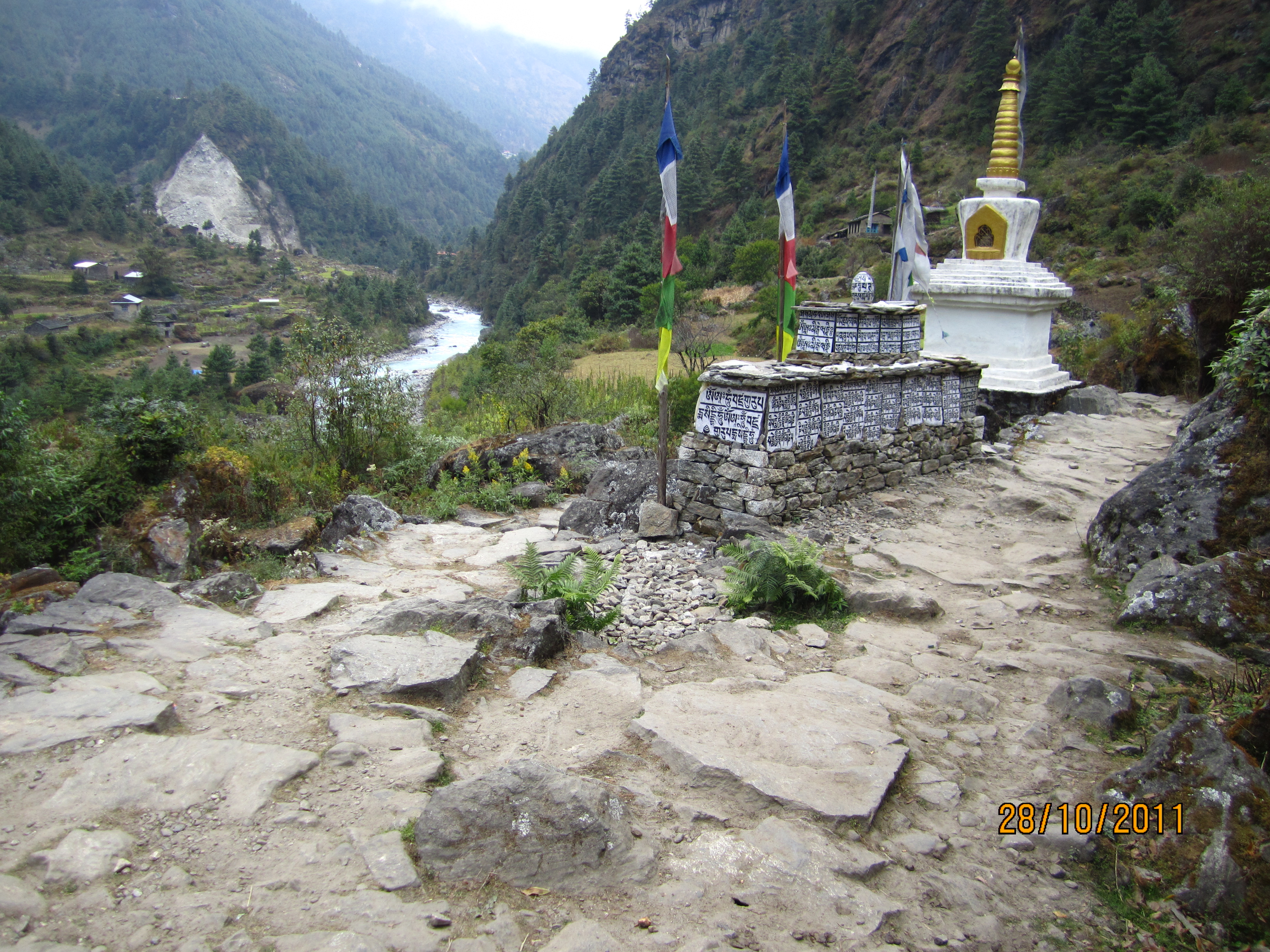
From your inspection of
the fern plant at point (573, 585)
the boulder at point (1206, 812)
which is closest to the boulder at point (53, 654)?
the fern plant at point (573, 585)

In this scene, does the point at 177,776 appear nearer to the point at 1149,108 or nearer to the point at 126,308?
the point at 1149,108

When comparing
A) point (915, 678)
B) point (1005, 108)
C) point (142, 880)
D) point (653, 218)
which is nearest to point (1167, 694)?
point (915, 678)

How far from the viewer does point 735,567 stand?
211 inches

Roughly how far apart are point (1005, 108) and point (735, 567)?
1149cm

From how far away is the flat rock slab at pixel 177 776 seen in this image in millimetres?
2703

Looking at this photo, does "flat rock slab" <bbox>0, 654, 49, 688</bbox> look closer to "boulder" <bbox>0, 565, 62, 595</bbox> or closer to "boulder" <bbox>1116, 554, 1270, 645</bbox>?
"boulder" <bbox>0, 565, 62, 595</bbox>

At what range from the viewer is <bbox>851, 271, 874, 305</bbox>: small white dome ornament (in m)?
10.5

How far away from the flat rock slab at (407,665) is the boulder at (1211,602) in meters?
4.04

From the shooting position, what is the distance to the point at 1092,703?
3.55m

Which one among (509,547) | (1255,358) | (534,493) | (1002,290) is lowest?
(509,547)

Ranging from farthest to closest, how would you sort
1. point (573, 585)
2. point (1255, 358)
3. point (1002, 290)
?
point (1002, 290)
point (573, 585)
point (1255, 358)

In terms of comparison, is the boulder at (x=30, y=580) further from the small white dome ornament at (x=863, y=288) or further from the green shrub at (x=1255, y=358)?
the small white dome ornament at (x=863, y=288)

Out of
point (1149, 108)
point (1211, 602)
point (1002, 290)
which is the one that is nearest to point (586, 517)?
point (1211, 602)
